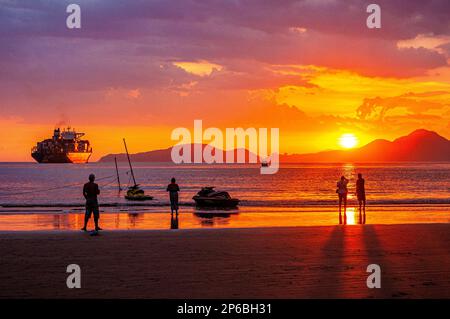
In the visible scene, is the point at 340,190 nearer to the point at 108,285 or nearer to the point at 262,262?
the point at 262,262

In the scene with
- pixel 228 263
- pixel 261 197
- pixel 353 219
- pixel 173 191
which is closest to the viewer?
pixel 228 263

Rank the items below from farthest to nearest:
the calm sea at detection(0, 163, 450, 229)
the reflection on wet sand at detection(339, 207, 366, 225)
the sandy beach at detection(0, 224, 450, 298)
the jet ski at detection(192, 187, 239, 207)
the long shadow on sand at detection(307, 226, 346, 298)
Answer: the jet ski at detection(192, 187, 239, 207) → the calm sea at detection(0, 163, 450, 229) → the reflection on wet sand at detection(339, 207, 366, 225) → the sandy beach at detection(0, 224, 450, 298) → the long shadow on sand at detection(307, 226, 346, 298)

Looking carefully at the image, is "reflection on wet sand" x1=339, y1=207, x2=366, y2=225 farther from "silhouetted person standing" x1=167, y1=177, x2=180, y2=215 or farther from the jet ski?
the jet ski

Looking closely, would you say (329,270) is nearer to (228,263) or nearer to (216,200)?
(228,263)

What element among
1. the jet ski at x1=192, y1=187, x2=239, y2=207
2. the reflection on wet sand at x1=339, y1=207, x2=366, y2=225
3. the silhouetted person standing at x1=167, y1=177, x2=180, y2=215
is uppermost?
the silhouetted person standing at x1=167, y1=177, x2=180, y2=215

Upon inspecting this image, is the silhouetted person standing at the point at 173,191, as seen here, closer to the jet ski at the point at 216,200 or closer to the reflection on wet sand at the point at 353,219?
the reflection on wet sand at the point at 353,219

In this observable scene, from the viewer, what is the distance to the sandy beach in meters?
9.40

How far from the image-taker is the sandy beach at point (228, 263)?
9398 millimetres

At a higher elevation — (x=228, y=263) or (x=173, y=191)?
(x=173, y=191)

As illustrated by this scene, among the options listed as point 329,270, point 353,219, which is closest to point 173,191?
point 353,219

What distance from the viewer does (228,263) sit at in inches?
A: 473

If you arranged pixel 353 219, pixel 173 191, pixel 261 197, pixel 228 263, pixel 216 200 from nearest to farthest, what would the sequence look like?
pixel 228 263
pixel 173 191
pixel 353 219
pixel 216 200
pixel 261 197

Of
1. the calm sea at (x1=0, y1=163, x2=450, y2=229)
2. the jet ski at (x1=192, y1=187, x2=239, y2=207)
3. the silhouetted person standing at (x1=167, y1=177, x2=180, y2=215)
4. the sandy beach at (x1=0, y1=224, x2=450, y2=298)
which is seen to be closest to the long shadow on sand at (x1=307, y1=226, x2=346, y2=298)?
the sandy beach at (x1=0, y1=224, x2=450, y2=298)
